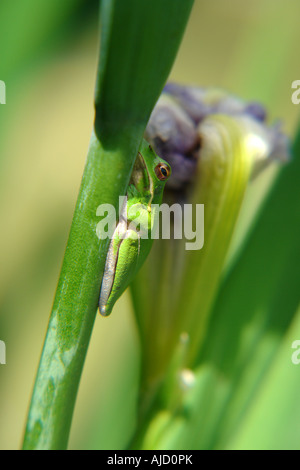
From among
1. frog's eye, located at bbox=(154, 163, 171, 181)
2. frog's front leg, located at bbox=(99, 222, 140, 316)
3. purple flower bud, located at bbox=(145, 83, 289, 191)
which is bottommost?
frog's front leg, located at bbox=(99, 222, 140, 316)

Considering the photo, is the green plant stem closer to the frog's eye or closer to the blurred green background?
the frog's eye

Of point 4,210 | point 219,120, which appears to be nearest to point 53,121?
point 4,210

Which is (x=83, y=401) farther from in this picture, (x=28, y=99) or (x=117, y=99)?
(x=117, y=99)

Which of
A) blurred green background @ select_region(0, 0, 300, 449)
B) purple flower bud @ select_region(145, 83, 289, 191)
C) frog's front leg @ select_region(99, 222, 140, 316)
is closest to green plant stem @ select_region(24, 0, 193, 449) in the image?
frog's front leg @ select_region(99, 222, 140, 316)

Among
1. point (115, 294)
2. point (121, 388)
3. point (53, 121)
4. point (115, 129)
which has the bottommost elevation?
point (121, 388)

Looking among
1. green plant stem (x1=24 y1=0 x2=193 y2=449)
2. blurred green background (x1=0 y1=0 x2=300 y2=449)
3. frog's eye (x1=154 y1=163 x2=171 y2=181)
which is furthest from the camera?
blurred green background (x1=0 y1=0 x2=300 y2=449)

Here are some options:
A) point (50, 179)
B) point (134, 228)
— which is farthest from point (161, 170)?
point (50, 179)

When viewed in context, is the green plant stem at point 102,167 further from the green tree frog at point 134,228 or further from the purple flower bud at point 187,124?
the purple flower bud at point 187,124
